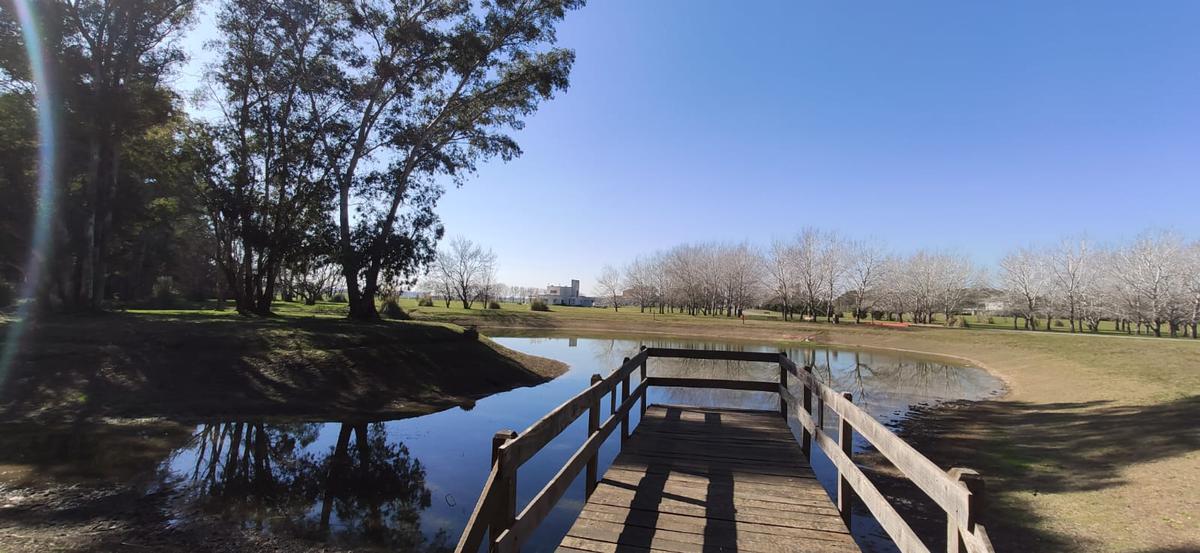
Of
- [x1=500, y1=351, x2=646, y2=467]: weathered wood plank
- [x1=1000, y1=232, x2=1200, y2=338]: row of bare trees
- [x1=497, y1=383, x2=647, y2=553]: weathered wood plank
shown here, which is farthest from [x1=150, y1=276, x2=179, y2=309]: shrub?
[x1=1000, y1=232, x2=1200, y2=338]: row of bare trees

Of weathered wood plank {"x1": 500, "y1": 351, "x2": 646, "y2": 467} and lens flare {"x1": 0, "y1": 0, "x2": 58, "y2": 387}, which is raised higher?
lens flare {"x1": 0, "y1": 0, "x2": 58, "y2": 387}

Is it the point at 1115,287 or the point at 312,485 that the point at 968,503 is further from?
the point at 1115,287

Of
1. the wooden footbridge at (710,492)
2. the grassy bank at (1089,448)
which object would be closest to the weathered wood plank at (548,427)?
the wooden footbridge at (710,492)

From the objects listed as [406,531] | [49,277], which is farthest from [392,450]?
[49,277]

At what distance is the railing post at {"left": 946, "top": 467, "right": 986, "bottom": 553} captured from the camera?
252cm

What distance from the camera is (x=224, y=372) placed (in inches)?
525

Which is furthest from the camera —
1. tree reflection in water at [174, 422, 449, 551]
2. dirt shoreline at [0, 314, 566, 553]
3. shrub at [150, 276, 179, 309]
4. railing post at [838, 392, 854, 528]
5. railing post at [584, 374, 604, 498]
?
shrub at [150, 276, 179, 309]

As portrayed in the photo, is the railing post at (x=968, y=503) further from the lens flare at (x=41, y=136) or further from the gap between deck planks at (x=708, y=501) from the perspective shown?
the lens flare at (x=41, y=136)

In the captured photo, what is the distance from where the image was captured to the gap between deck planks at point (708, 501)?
4168mm

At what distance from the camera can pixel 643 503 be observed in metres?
4.96

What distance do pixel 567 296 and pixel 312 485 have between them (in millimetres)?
143350

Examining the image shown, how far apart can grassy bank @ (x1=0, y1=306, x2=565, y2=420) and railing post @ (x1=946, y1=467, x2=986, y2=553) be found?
1193 cm

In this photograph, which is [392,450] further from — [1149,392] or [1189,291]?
[1189,291]

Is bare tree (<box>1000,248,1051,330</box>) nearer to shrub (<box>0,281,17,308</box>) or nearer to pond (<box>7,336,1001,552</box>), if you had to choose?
pond (<box>7,336,1001,552</box>)
